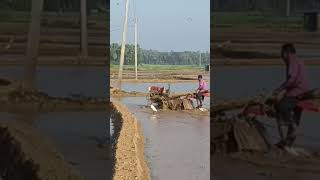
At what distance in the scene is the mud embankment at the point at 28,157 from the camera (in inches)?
144

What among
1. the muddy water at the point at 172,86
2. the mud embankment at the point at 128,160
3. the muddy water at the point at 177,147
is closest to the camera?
the mud embankment at the point at 128,160

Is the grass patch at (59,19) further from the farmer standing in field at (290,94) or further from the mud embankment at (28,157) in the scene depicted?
the farmer standing in field at (290,94)

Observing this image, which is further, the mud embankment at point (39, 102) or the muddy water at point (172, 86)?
the muddy water at point (172, 86)

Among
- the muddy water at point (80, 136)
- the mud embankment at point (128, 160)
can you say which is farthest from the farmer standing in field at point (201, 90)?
the muddy water at point (80, 136)

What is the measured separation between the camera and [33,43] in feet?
12.0

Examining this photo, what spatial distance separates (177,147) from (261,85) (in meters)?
4.09

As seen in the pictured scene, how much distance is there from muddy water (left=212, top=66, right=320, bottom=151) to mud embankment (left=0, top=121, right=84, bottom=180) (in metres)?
1.17

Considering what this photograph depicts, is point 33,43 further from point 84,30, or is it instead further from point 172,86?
point 172,86

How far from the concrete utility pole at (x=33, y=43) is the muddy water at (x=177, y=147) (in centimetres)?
240

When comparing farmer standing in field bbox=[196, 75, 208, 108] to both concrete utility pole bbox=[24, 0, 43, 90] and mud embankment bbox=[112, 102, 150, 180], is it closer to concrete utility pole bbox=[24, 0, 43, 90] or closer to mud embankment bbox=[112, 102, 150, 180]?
mud embankment bbox=[112, 102, 150, 180]

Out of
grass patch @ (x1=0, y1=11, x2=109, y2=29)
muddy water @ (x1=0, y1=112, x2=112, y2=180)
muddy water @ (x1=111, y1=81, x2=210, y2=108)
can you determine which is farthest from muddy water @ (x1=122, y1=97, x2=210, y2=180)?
muddy water @ (x1=111, y1=81, x2=210, y2=108)

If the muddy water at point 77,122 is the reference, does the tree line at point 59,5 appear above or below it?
above

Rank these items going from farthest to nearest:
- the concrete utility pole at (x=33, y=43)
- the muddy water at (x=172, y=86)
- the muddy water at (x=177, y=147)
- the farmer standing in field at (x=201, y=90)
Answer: the muddy water at (x=172, y=86), the farmer standing in field at (x=201, y=90), the muddy water at (x=177, y=147), the concrete utility pole at (x=33, y=43)

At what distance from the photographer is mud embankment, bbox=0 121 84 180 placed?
12.0 ft
